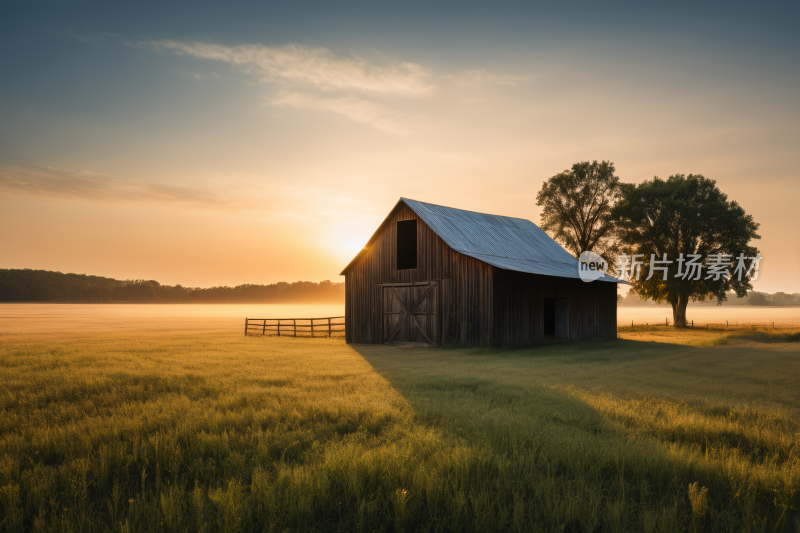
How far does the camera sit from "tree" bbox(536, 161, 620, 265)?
4384 cm

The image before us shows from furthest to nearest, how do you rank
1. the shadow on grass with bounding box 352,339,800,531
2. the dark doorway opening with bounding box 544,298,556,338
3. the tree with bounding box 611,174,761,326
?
the tree with bounding box 611,174,761,326
the dark doorway opening with bounding box 544,298,556,338
the shadow on grass with bounding box 352,339,800,531

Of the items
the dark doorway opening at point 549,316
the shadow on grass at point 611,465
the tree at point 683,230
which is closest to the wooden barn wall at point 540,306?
the dark doorway opening at point 549,316

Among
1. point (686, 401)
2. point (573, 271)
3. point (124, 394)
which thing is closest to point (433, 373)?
point (686, 401)

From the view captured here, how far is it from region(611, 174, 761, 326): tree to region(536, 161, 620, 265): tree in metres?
1.64

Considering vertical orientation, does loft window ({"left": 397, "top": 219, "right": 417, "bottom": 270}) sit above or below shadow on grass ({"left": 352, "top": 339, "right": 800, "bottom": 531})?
above

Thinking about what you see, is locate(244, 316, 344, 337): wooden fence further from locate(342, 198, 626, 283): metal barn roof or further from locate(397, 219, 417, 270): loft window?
locate(342, 198, 626, 283): metal barn roof

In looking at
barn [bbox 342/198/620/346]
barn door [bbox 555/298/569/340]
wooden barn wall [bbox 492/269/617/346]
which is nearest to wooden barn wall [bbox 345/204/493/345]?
barn [bbox 342/198/620/346]

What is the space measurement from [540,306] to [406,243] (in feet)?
26.1

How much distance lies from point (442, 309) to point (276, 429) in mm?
16277

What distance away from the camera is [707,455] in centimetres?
582

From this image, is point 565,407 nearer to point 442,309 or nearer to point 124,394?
point 124,394

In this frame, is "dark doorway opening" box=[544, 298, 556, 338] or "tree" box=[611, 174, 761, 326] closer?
"dark doorway opening" box=[544, 298, 556, 338]

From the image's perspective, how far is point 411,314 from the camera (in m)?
24.1

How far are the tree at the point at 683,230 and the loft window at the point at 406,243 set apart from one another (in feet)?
84.7
